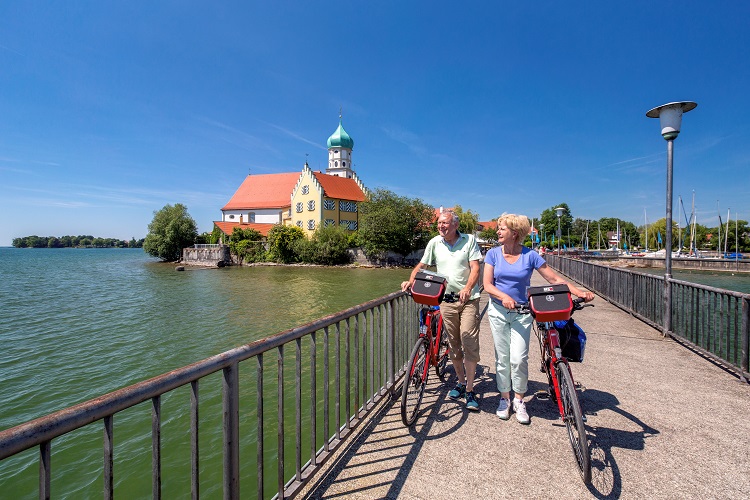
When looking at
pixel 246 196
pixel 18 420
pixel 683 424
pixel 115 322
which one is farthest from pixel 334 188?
pixel 683 424

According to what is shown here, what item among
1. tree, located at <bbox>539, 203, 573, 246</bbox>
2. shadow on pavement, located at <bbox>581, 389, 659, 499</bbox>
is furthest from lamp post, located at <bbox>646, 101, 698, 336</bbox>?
tree, located at <bbox>539, 203, 573, 246</bbox>

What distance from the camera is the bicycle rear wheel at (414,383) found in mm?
3344

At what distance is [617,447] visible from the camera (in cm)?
311

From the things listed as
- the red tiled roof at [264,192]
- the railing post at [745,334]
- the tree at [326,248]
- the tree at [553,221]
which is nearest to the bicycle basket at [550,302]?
the railing post at [745,334]

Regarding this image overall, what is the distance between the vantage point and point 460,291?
369 cm

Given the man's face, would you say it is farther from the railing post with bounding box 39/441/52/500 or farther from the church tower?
the church tower

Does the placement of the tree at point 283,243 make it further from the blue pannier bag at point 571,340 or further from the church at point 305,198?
the blue pannier bag at point 571,340

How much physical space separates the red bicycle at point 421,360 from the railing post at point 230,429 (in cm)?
156

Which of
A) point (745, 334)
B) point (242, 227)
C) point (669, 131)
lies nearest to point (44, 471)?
point (745, 334)

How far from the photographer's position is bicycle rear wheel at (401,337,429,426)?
3344 millimetres

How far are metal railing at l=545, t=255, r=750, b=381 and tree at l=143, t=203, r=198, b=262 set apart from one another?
6956cm

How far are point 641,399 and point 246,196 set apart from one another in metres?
81.4

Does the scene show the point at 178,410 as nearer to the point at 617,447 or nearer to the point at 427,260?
the point at 427,260

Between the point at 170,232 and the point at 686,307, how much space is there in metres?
73.6
